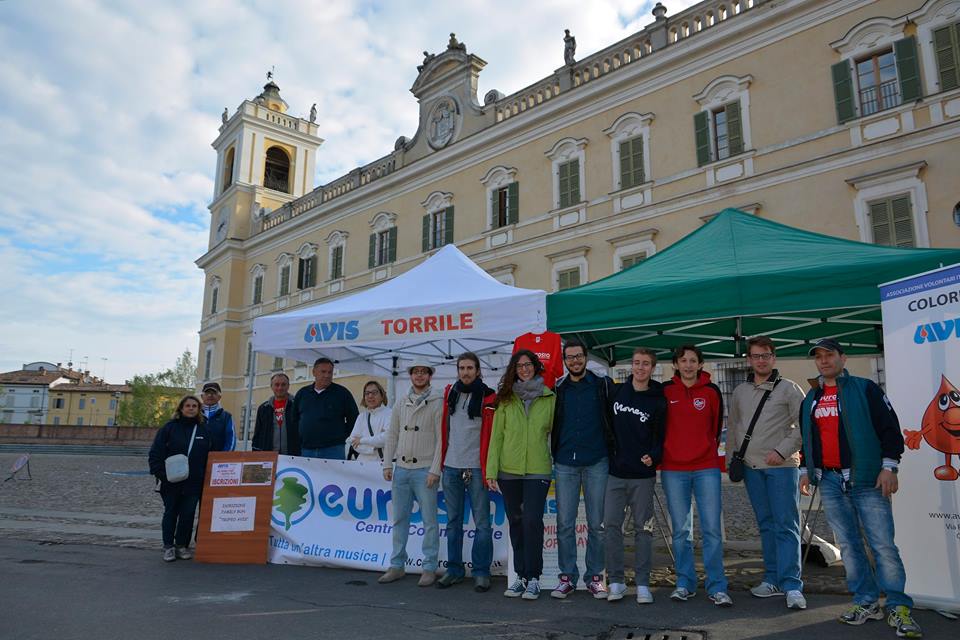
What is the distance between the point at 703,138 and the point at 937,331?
13.7 meters

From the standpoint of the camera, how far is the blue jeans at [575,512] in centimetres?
515

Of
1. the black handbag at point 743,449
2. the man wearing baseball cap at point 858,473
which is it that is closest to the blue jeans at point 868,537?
the man wearing baseball cap at point 858,473

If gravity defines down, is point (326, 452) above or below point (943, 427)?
below

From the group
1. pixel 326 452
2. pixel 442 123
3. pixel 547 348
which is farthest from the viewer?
pixel 442 123

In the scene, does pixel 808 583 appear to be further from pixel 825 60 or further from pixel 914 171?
pixel 825 60

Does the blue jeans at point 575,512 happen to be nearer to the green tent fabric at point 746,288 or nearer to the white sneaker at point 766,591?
the white sneaker at point 766,591

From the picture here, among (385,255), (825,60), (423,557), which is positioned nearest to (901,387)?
(423,557)

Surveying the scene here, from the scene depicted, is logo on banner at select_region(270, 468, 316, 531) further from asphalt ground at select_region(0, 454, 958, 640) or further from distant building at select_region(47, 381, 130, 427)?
distant building at select_region(47, 381, 130, 427)

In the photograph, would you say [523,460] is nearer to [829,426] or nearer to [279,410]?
[829,426]

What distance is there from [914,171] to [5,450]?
41.9 metres

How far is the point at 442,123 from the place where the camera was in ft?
81.3

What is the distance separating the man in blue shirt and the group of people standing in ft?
0.03

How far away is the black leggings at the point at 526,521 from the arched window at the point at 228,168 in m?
36.1

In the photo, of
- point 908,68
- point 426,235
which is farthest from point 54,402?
point 908,68
